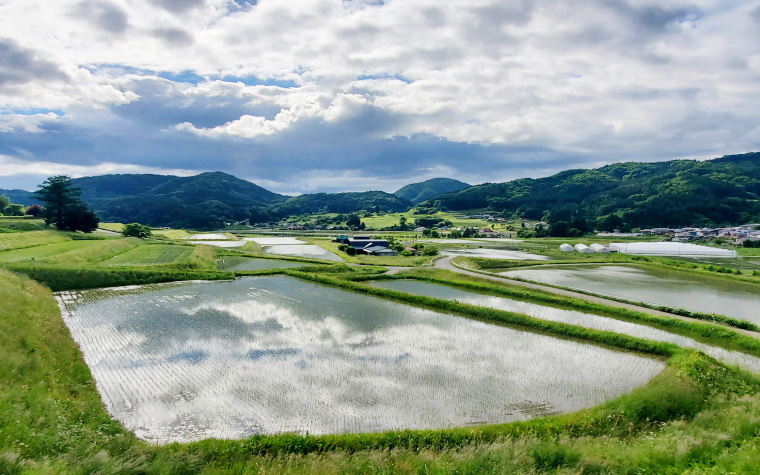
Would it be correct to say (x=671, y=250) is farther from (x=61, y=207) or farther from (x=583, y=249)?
(x=61, y=207)

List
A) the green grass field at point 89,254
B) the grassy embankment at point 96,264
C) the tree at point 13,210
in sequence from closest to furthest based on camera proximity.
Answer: the grassy embankment at point 96,264 → the green grass field at point 89,254 → the tree at point 13,210

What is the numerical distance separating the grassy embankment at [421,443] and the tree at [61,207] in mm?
60142

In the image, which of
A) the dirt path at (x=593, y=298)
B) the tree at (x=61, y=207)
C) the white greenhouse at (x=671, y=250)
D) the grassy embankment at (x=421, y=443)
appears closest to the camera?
the grassy embankment at (x=421, y=443)

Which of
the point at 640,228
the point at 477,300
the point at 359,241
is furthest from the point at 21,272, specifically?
the point at 640,228

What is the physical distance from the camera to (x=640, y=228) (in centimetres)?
12325

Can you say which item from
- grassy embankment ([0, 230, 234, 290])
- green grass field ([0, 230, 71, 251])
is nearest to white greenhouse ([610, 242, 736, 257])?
grassy embankment ([0, 230, 234, 290])

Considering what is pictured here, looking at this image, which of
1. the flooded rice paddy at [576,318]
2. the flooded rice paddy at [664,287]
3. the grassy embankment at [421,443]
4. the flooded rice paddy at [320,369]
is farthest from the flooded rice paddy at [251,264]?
the grassy embankment at [421,443]

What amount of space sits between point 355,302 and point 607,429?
56.1 ft

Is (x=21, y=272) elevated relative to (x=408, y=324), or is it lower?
elevated

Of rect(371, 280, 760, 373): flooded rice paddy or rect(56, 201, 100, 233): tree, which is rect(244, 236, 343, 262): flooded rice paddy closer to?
rect(371, 280, 760, 373): flooded rice paddy

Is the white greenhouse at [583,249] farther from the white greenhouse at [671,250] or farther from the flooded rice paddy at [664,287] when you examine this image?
the flooded rice paddy at [664,287]

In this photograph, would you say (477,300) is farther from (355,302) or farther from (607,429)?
Result: (607,429)

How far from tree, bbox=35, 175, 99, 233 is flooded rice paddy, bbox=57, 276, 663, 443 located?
1877 inches

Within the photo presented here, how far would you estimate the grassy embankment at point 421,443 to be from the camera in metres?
8.09
